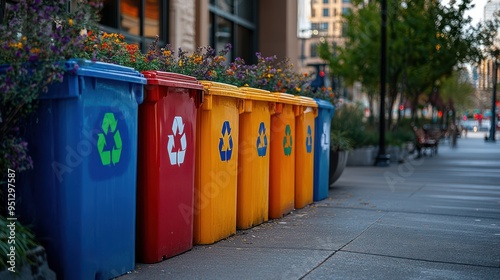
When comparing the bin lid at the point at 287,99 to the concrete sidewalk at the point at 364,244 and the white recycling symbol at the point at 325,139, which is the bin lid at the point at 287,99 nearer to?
the concrete sidewalk at the point at 364,244

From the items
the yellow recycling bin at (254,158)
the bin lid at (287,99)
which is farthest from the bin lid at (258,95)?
the bin lid at (287,99)

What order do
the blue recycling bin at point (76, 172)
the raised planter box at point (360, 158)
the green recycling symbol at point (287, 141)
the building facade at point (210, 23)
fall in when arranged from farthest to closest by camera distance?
the raised planter box at point (360, 158), the building facade at point (210, 23), the green recycling symbol at point (287, 141), the blue recycling bin at point (76, 172)

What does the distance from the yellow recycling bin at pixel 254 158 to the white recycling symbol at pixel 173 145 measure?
1356 mm

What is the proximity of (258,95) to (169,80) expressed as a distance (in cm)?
195

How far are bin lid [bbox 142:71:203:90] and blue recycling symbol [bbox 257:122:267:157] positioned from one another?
5.58 ft

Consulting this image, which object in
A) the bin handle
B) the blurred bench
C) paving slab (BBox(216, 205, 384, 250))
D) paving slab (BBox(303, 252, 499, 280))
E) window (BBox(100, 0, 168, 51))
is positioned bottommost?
paving slab (BBox(303, 252, 499, 280))

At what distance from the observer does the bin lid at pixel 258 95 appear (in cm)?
736

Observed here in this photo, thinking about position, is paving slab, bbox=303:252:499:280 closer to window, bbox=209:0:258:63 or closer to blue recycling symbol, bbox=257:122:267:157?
blue recycling symbol, bbox=257:122:267:157

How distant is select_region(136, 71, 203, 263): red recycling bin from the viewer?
5.70 metres

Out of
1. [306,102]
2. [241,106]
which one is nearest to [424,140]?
[306,102]

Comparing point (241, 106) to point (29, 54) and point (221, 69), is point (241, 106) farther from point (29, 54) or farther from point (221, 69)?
point (29, 54)

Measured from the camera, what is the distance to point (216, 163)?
676 cm

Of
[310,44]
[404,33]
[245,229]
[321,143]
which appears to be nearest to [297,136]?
[321,143]

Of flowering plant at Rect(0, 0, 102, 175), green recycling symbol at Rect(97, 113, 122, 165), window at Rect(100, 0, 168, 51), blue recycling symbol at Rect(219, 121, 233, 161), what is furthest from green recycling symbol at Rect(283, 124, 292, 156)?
window at Rect(100, 0, 168, 51)
